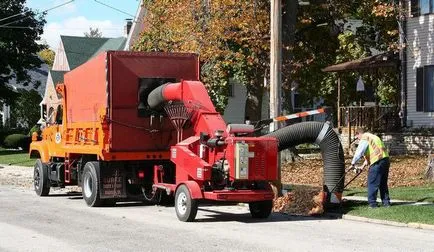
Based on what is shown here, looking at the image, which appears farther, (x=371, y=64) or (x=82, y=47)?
(x=82, y=47)

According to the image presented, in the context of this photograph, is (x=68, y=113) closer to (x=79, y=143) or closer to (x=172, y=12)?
(x=79, y=143)

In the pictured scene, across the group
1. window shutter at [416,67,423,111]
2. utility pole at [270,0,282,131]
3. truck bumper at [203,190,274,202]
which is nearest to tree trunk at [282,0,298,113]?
window shutter at [416,67,423,111]

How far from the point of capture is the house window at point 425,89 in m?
26.5

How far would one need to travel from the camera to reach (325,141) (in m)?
14.9

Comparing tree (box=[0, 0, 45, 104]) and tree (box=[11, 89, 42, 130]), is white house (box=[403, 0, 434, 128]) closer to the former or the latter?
tree (box=[0, 0, 45, 104])

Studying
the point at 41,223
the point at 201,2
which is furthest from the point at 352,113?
the point at 41,223

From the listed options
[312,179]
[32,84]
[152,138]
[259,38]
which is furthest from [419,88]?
[32,84]

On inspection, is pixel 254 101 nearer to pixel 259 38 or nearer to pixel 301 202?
pixel 259 38

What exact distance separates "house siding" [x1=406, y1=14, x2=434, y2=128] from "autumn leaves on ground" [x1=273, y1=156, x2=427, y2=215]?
3.19 metres

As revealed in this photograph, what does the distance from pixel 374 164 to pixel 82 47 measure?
54586 mm

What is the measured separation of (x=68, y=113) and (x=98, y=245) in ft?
29.0

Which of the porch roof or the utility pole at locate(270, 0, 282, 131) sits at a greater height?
the porch roof

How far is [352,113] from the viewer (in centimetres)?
2934

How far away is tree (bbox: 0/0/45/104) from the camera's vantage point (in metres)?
49.2
